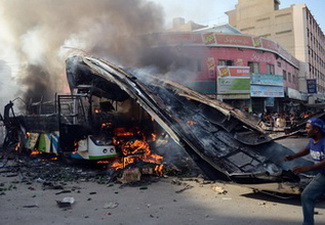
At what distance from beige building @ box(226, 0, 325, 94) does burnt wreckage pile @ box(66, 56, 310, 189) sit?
1224 inches

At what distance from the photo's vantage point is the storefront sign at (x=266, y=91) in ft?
69.1

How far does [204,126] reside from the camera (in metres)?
7.43

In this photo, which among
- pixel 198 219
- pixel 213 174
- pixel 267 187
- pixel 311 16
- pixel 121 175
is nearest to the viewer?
pixel 198 219

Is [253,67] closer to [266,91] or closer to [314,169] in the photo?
[266,91]

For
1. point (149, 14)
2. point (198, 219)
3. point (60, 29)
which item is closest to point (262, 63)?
point (149, 14)

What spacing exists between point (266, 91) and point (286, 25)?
19.8 m

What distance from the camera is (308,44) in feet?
125

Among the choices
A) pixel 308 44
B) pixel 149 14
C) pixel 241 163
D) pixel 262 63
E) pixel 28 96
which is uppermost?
pixel 308 44

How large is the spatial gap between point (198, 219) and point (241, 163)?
6.96ft

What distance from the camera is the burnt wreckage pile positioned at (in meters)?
5.64

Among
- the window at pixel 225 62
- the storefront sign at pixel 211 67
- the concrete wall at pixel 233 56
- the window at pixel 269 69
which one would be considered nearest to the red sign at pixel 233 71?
the storefront sign at pixel 211 67

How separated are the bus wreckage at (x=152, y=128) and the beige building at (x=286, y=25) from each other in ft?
102

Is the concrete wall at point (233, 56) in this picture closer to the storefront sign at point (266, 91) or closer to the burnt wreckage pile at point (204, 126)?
the storefront sign at point (266, 91)

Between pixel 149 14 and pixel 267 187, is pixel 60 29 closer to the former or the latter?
pixel 149 14
